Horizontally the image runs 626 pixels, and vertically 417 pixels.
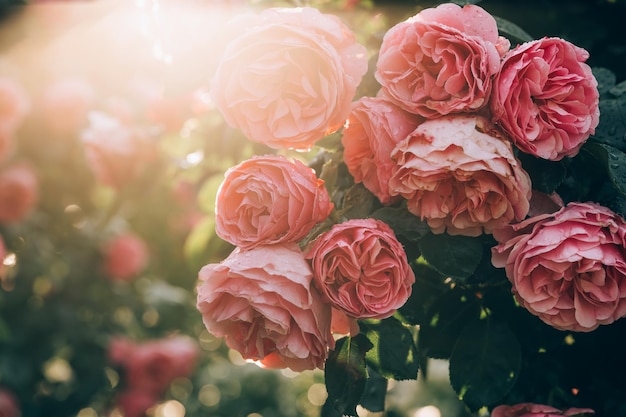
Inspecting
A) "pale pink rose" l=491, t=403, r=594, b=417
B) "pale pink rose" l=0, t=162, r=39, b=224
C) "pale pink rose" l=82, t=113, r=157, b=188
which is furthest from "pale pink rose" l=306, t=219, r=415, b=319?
"pale pink rose" l=0, t=162, r=39, b=224

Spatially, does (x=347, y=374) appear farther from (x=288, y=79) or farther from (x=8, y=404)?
(x=8, y=404)

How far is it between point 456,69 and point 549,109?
→ 0.13m

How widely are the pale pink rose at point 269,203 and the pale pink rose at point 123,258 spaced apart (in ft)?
8.32

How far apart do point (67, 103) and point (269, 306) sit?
2202 mm

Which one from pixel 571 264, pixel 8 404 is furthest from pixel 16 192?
pixel 571 264

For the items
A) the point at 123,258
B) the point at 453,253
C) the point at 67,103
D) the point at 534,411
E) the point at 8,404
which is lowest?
the point at 8,404

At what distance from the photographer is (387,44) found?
90 cm

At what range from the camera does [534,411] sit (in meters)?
0.96

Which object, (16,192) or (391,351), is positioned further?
(16,192)

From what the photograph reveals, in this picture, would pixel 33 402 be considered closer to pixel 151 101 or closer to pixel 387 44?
pixel 151 101

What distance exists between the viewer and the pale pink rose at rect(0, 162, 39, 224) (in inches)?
109

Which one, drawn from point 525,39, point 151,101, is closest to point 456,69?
point 525,39

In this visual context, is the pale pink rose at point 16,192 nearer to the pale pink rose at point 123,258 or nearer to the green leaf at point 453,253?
the pale pink rose at point 123,258

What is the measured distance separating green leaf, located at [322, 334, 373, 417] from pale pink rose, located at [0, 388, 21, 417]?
8.66ft
